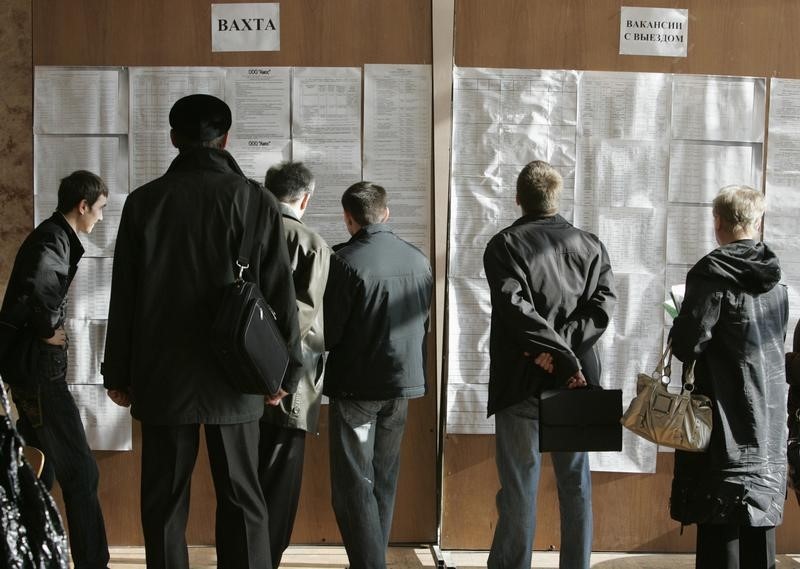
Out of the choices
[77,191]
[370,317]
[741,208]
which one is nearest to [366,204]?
[370,317]

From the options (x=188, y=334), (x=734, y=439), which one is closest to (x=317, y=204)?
(x=188, y=334)

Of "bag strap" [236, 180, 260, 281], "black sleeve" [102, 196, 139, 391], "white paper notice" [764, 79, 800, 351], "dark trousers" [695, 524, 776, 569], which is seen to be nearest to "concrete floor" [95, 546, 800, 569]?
"dark trousers" [695, 524, 776, 569]

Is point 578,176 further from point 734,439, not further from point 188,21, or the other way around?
point 188,21

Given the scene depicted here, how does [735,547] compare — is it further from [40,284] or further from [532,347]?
[40,284]

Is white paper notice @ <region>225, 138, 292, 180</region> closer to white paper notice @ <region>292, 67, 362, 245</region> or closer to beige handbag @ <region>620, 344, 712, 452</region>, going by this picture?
white paper notice @ <region>292, 67, 362, 245</region>

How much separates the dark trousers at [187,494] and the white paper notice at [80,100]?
6.18 ft

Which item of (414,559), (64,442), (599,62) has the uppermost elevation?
(599,62)

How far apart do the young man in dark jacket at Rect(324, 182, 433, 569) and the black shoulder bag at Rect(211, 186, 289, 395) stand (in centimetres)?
70

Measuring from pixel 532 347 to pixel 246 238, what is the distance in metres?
1.07

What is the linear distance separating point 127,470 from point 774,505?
2.72 meters

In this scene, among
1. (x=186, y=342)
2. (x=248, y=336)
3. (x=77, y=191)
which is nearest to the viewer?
(x=248, y=336)

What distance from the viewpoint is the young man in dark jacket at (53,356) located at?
3352mm

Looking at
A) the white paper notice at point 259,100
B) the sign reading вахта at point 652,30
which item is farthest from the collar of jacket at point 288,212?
the sign reading вахта at point 652,30

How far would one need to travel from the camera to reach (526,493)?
3369 millimetres
